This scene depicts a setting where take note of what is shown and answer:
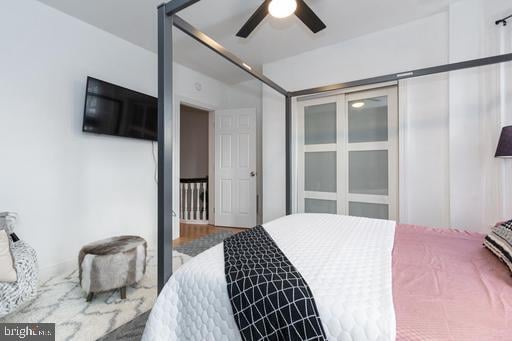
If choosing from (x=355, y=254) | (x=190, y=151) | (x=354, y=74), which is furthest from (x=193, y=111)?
(x=355, y=254)

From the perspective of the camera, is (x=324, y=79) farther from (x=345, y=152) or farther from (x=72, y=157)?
(x=72, y=157)

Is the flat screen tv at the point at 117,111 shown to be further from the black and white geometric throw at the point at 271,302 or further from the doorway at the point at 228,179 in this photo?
the black and white geometric throw at the point at 271,302

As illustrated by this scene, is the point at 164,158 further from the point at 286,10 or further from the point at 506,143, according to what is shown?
the point at 506,143

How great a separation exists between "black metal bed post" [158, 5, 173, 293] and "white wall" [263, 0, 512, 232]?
2356 mm

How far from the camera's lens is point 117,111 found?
8.53 ft

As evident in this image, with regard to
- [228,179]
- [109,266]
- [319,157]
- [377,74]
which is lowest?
[109,266]

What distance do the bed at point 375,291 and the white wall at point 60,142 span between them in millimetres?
2032

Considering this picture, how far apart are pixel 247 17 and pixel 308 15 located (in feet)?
2.88

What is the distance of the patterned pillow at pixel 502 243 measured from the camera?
0.95 metres

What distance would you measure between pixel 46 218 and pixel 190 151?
3.28 meters

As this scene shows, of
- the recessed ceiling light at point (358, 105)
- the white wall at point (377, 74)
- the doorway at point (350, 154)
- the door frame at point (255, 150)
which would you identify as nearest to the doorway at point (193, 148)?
the door frame at point (255, 150)

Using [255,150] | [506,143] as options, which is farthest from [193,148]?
[506,143]

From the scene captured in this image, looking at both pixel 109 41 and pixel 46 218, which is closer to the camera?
pixel 46 218

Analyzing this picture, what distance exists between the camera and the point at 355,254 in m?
1.04
